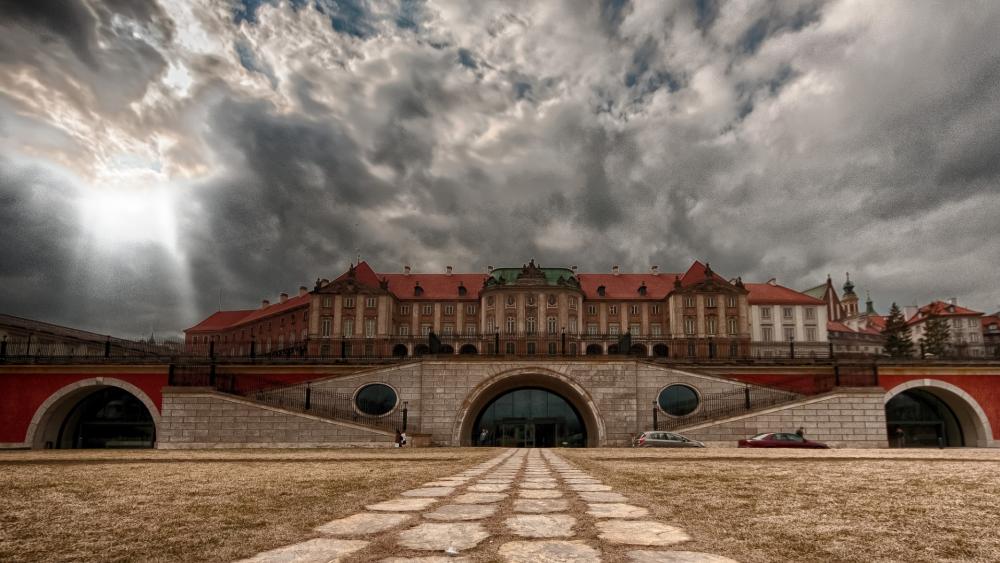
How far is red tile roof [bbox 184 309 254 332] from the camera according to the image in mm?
102438

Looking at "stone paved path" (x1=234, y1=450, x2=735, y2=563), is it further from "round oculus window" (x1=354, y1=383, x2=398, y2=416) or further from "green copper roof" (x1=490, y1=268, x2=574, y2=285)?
"green copper roof" (x1=490, y1=268, x2=574, y2=285)

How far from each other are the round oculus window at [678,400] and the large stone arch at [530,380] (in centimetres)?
401

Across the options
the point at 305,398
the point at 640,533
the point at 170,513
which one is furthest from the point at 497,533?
the point at 305,398

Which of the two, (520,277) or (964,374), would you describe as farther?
(520,277)

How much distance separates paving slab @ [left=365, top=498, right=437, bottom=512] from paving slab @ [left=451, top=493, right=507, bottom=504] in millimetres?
284

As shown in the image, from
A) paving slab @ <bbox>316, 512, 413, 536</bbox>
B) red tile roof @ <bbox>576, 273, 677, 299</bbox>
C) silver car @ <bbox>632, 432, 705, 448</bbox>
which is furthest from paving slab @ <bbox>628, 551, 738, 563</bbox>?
red tile roof @ <bbox>576, 273, 677, 299</bbox>

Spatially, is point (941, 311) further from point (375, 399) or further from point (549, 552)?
point (549, 552)

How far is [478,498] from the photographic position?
20.6ft

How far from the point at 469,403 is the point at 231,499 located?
28.8 meters

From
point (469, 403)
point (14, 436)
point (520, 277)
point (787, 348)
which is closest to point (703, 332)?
point (787, 348)

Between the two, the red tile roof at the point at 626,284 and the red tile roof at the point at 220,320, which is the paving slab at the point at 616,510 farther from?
the red tile roof at the point at 220,320

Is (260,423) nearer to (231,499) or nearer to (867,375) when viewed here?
(231,499)

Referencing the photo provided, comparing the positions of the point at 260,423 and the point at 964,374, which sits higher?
the point at 964,374

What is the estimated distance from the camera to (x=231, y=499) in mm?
6324
